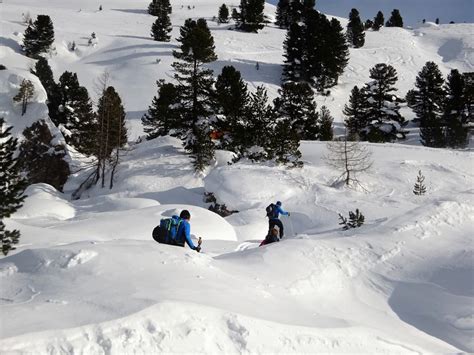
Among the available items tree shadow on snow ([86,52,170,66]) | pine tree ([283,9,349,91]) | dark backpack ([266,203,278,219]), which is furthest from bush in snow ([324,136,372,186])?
tree shadow on snow ([86,52,170,66])

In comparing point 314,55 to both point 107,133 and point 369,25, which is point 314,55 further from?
point 369,25

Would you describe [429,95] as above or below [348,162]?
above

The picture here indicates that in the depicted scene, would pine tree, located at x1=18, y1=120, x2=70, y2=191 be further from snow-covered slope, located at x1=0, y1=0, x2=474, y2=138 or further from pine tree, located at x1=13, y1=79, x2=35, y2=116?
snow-covered slope, located at x1=0, y1=0, x2=474, y2=138

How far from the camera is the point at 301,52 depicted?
51719 mm

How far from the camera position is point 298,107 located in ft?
109

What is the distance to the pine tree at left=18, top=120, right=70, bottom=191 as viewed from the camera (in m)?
28.0

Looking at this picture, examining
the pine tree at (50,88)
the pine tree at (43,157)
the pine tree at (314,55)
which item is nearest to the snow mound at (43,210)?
the pine tree at (43,157)

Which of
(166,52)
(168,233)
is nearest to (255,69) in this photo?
(166,52)

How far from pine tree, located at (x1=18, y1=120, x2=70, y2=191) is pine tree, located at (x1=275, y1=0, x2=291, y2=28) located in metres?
60.9

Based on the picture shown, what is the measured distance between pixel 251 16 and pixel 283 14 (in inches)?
555

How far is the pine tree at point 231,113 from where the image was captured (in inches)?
1057

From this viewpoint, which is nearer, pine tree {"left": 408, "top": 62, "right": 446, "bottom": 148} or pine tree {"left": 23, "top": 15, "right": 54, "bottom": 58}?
pine tree {"left": 408, "top": 62, "right": 446, "bottom": 148}

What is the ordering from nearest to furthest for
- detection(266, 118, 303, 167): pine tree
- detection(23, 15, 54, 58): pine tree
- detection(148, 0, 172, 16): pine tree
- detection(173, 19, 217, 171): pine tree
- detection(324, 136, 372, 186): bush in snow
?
1. detection(324, 136, 372, 186): bush in snow
2. detection(266, 118, 303, 167): pine tree
3. detection(173, 19, 217, 171): pine tree
4. detection(23, 15, 54, 58): pine tree
5. detection(148, 0, 172, 16): pine tree

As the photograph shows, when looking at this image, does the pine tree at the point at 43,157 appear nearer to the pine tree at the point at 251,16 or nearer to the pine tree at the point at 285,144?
the pine tree at the point at 285,144
